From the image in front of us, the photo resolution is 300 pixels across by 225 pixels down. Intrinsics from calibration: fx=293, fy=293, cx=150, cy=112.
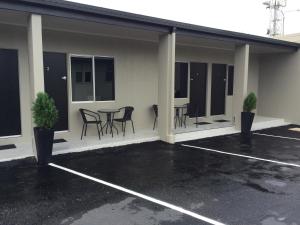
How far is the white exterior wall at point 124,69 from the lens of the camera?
7.37 metres

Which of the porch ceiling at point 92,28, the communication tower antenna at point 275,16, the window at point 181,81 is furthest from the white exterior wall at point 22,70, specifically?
the communication tower antenna at point 275,16

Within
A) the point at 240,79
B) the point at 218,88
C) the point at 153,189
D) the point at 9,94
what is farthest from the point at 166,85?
the point at 218,88

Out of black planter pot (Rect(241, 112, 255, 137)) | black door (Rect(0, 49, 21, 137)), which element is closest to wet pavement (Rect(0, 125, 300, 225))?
black door (Rect(0, 49, 21, 137))

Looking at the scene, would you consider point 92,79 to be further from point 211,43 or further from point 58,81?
point 211,43

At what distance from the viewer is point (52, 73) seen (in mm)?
7195

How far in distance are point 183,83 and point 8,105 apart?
5635 mm

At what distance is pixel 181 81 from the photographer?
33.0ft

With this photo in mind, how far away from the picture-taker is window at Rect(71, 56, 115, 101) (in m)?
7.68

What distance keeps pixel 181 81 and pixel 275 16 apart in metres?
22.6

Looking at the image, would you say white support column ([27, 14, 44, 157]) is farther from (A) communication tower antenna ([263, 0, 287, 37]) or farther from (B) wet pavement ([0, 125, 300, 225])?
(A) communication tower antenna ([263, 0, 287, 37])

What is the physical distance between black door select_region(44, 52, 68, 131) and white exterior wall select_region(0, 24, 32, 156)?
1.59 feet

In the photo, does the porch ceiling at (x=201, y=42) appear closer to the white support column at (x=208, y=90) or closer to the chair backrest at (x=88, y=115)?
the white support column at (x=208, y=90)

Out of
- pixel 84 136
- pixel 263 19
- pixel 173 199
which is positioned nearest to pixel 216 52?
pixel 84 136

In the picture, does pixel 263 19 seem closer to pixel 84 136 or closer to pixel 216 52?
pixel 216 52
